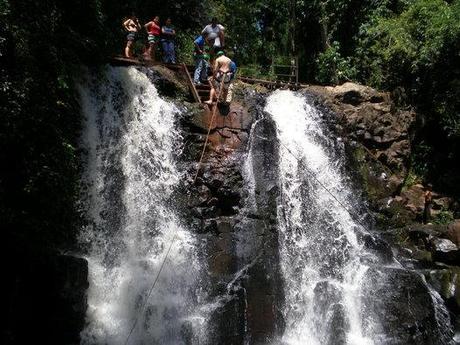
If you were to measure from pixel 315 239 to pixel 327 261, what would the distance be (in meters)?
0.61

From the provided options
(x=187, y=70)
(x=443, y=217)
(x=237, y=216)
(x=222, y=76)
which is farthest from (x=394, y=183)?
(x=187, y=70)

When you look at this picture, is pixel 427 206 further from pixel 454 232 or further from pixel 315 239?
pixel 315 239

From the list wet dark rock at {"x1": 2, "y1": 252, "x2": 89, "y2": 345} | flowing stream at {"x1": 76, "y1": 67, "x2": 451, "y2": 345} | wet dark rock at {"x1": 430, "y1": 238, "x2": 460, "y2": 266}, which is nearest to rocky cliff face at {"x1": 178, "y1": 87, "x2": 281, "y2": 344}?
flowing stream at {"x1": 76, "y1": 67, "x2": 451, "y2": 345}

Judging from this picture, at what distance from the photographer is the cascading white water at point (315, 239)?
9.97m

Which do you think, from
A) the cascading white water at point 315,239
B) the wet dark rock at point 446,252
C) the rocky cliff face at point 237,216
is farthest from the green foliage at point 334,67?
the wet dark rock at point 446,252

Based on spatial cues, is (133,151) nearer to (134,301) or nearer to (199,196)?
(199,196)

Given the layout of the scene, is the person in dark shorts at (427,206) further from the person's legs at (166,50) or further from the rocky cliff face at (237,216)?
the person's legs at (166,50)

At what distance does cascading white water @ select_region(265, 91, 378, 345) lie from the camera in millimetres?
9969

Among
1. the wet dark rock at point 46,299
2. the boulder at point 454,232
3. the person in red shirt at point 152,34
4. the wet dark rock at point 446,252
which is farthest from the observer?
the person in red shirt at point 152,34

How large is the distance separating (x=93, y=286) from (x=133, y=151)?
11.0 ft

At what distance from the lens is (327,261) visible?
11000mm

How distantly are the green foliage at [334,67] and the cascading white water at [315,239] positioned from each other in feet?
16.2

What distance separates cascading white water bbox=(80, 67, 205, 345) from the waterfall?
88.5 inches

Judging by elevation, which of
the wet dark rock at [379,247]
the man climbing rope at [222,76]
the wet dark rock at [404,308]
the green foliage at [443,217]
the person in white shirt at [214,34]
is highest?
the person in white shirt at [214,34]
